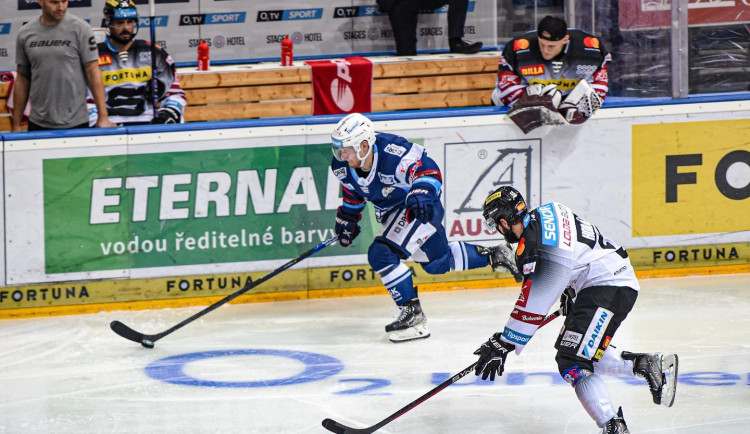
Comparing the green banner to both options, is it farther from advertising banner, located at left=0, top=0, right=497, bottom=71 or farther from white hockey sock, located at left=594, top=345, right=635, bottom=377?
advertising banner, located at left=0, top=0, right=497, bottom=71

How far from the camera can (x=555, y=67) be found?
801 cm

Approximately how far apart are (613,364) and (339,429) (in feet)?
3.97

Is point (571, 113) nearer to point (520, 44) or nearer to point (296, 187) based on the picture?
point (520, 44)

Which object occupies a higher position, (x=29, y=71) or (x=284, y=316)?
(x=29, y=71)

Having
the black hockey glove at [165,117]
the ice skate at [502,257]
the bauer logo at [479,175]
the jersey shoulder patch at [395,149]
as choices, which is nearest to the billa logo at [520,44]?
the bauer logo at [479,175]

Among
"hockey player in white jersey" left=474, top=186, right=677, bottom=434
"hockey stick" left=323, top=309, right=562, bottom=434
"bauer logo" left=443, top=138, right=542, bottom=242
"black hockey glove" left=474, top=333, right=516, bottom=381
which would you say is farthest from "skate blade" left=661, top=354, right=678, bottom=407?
"bauer logo" left=443, top=138, right=542, bottom=242

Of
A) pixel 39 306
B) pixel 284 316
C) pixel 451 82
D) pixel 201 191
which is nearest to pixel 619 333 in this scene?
pixel 284 316

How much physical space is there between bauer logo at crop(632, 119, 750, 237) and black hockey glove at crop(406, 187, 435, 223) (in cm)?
225

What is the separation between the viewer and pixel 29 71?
7.32m

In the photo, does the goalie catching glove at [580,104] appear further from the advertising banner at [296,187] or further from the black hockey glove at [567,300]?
the black hockey glove at [567,300]

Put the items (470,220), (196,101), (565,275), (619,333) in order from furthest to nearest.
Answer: (196,101) → (470,220) → (619,333) → (565,275)

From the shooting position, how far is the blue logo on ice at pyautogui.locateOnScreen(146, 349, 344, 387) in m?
6.06

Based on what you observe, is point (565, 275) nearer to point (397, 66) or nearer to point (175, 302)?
point (175, 302)

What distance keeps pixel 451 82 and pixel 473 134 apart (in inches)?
130
